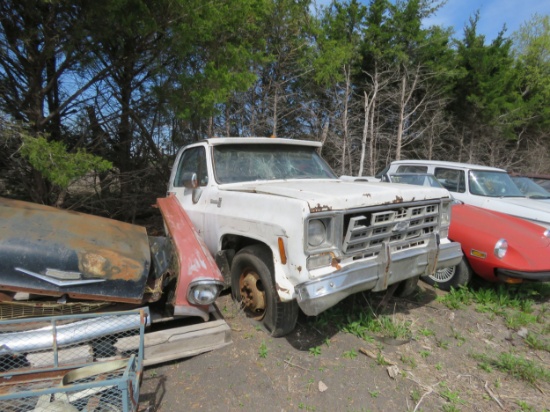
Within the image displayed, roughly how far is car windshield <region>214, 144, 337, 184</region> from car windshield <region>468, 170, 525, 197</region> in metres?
3.65

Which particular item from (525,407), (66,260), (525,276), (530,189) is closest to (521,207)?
(525,276)

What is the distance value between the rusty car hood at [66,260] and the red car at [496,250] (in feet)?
12.3

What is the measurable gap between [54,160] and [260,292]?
3.44 metres

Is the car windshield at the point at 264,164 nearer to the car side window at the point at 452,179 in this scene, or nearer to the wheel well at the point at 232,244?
the wheel well at the point at 232,244

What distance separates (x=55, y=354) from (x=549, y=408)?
3.53m

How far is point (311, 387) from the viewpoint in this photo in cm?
253

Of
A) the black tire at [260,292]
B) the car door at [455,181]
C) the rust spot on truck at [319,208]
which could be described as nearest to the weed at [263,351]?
the black tire at [260,292]

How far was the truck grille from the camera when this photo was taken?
2824mm

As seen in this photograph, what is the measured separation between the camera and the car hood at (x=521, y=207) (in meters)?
5.40

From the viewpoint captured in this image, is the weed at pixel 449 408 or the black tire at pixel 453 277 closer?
the weed at pixel 449 408

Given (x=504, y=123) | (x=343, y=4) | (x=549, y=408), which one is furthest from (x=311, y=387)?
(x=504, y=123)

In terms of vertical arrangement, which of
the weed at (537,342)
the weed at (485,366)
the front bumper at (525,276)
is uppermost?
the front bumper at (525,276)

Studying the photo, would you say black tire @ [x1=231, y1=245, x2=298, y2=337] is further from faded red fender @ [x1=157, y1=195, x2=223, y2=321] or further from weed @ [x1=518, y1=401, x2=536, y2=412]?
weed @ [x1=518, y1=401, x2=536, y2=412]

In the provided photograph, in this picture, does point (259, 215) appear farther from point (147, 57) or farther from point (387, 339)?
point (147, 57)
